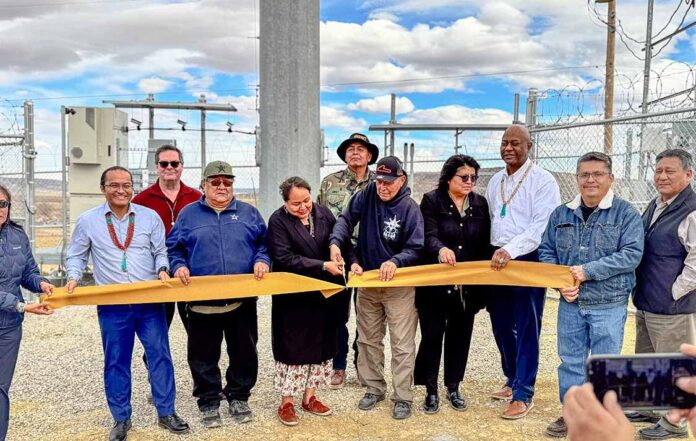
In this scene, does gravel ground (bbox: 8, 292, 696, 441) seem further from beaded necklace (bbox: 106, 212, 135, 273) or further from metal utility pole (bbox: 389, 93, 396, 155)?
metal utility pole (bbox: 389, 93, 396, 155)

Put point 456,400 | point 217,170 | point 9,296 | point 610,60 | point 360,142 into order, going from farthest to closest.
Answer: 1. point 610,60
2. point 360,142
3. point 456,400
4. point 217,170
5. point 9,296

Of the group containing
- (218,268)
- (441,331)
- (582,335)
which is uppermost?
(218,268)

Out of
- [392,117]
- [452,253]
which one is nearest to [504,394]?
[452,253]

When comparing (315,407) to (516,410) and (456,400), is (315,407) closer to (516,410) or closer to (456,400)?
(456,400)

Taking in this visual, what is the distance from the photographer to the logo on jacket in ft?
15.3

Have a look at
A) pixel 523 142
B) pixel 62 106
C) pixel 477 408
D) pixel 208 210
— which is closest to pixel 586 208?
pixel 523 142

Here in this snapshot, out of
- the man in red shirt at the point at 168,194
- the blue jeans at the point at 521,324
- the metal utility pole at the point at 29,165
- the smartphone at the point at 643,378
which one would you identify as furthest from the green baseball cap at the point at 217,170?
the metal utility pole at the point at 29,165

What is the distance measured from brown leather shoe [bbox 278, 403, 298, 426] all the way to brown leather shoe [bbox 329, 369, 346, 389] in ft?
2.62

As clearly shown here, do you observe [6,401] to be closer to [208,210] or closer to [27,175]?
[208,210]

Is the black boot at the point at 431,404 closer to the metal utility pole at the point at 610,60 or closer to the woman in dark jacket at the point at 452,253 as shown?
the woman in dark jacket at the point at 452,253

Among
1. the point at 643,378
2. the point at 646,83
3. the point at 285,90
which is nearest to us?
the point at 643,378

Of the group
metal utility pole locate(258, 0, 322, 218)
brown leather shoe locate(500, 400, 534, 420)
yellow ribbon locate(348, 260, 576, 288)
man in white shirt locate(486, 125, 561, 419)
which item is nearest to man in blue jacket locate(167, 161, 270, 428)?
yellow ribbon locate(348, 260, 576, 288)

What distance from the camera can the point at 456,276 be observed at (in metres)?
4.67

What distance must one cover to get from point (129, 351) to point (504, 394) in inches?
134
